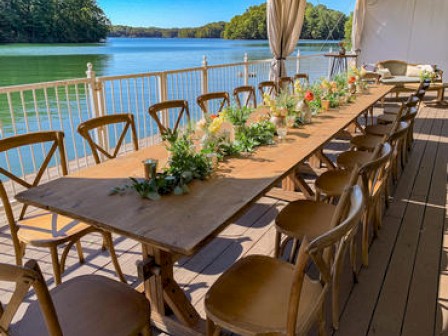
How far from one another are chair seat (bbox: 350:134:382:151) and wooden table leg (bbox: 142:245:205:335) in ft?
7.84

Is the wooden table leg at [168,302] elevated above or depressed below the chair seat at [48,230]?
below

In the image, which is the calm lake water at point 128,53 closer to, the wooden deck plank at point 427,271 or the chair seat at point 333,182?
the wooden deck plank at point 427,271

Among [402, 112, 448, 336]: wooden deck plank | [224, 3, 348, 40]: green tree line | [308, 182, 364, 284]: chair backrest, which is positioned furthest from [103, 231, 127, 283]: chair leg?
[224, 3, 348, 40]: green tree line

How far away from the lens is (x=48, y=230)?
77.5 inches

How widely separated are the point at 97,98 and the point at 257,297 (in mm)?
3023

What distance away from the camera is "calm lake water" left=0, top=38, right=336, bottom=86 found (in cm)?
1007

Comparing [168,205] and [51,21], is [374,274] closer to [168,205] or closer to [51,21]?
[168,205]

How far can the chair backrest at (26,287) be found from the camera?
0.88 m

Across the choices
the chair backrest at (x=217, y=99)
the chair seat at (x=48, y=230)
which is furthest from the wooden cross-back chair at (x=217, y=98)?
the chair seat at (x=48, y=230)

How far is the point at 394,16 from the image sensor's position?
10086 millimetres

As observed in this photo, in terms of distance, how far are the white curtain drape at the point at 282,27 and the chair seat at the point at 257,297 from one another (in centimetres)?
475

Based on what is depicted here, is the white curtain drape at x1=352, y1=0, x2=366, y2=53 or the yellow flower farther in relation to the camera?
the white curtain drape at x1=352, y1=0, x2=366, y2=53

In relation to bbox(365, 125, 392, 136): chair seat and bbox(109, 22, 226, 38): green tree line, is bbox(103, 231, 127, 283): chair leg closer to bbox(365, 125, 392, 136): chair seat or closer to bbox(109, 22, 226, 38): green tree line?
bbox(365, 125, 392, 136): chair seat

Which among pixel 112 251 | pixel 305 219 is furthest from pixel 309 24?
pixel 112 251
